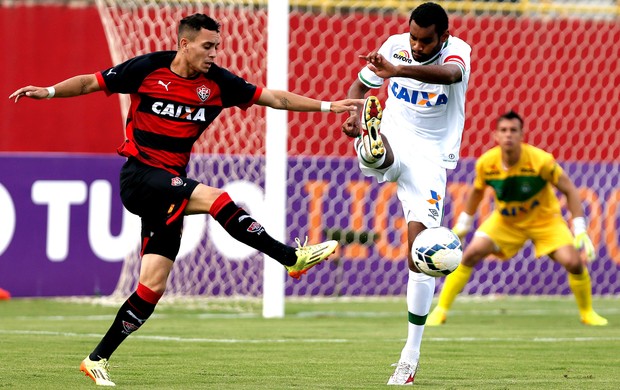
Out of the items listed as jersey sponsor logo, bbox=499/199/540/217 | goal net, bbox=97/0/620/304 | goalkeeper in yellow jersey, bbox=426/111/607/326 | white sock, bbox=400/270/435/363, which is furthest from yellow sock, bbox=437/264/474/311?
white sock, bbox=400/270/435/363

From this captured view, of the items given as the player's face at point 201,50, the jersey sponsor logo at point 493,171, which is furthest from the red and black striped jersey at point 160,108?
the jersey sponsor logo at point 493,171

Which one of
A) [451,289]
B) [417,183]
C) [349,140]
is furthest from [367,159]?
[349,140]

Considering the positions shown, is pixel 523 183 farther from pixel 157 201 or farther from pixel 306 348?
pixel 157 201

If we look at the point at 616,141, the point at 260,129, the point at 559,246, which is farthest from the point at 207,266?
the point at 616,141

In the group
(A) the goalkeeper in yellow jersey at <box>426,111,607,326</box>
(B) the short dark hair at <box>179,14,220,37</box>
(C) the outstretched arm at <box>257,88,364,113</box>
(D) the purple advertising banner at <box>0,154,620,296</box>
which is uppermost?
(B) the short dark hair at <box>179,14,220,37</box>

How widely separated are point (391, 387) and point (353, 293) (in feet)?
25.8

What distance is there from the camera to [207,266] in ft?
45.9

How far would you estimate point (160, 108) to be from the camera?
23.1 ft

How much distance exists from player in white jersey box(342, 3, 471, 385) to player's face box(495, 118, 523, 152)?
13.1 feet

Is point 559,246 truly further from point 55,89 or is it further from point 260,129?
point 55,89

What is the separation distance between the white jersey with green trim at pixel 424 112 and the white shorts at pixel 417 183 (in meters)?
0.07

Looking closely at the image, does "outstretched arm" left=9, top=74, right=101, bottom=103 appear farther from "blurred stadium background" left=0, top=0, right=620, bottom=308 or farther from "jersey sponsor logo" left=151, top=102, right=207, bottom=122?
"blurred stadium background" left=0, top=0, right=620, bottom=308

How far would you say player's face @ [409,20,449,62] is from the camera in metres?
7.08

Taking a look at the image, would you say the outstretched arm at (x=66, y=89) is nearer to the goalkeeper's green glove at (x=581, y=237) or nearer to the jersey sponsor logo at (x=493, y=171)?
the goalkeeper's green glove at (x=581, y=237)
